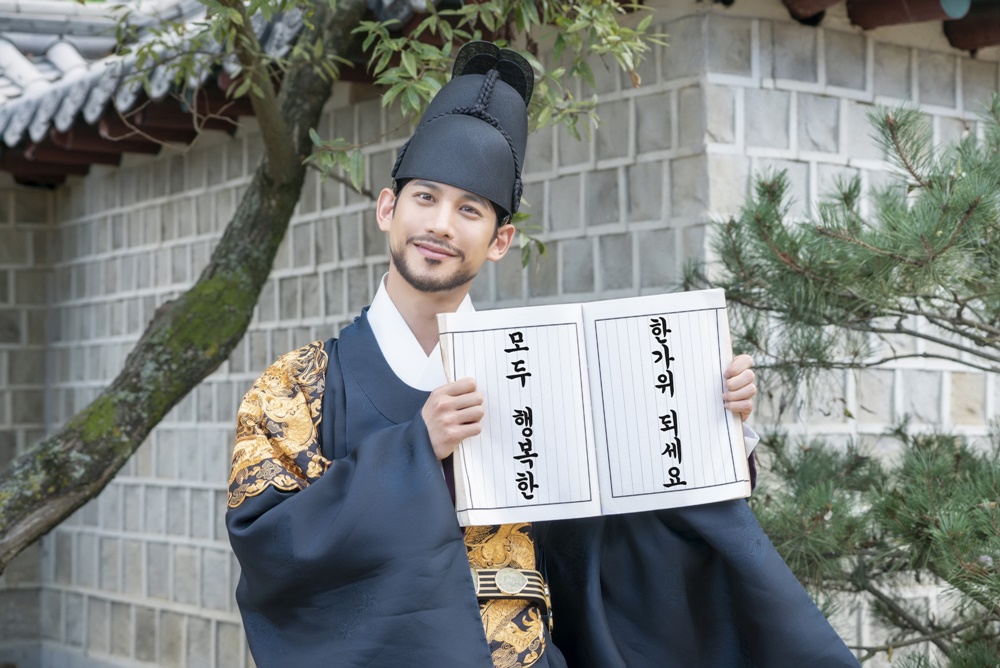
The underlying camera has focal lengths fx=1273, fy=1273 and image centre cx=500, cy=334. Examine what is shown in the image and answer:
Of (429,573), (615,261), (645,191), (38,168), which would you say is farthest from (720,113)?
(38,168)

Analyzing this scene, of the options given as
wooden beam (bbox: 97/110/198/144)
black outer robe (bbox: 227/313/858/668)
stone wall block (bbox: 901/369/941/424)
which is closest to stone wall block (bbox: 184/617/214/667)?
wooden beam (bbox: 97/110/198/144)

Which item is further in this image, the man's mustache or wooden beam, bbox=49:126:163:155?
wooden beam, bbox=49:126:163:155

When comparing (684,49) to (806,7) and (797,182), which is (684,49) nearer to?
A: (806,7)

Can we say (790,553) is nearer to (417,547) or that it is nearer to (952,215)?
(952,215)

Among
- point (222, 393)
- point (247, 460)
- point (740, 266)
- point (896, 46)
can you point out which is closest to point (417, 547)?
point (247, 460)

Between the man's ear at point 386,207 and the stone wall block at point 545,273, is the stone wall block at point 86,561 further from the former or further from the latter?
the man's ear at point 386,207

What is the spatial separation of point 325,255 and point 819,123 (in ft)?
7.32

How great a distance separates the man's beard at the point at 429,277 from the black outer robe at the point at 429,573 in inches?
6.2

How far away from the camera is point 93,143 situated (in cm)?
602

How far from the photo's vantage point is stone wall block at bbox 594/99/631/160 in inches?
167

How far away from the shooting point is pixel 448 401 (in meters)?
2.10

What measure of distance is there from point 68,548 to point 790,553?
521 cm

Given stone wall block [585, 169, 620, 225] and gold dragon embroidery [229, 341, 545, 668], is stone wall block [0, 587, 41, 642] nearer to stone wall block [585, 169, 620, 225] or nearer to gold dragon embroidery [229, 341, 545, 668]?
stone wall block [585, 169, 620, 225]

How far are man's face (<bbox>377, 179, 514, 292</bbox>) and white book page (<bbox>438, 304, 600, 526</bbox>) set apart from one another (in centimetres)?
18
